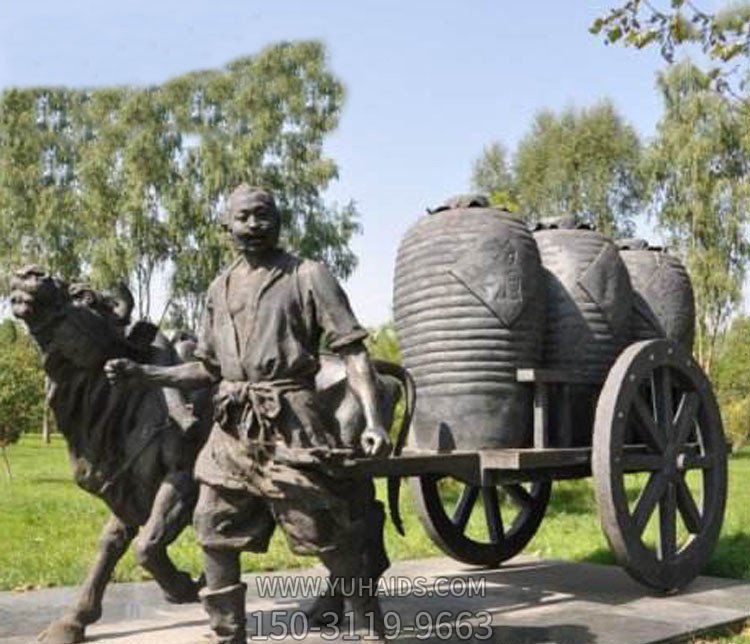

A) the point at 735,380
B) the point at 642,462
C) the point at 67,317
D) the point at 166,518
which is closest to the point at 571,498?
the point at 642,462

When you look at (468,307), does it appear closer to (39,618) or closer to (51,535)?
(39,618)

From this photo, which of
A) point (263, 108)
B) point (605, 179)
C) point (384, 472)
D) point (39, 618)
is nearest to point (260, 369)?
point (384, 472)

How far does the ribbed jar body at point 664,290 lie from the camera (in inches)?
271

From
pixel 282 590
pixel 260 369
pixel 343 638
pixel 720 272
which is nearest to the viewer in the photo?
pixel 260 369

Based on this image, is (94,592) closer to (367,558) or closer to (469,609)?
(367,558)

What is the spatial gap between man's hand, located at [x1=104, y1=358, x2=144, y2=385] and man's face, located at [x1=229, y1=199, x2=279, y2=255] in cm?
62

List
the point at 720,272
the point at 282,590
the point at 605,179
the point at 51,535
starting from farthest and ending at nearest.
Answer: the point at 605,179 < the point at 720,272 < the point at 51,535 < the point at 282,590

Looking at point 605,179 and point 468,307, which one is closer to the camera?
point 468,307

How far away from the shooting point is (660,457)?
20.7 feet

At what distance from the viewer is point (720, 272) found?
2559cm

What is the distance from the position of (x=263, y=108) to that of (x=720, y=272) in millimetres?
11429

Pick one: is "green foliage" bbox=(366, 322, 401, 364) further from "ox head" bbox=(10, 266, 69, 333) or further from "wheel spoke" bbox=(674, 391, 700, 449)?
"ox head" bbox=(10, 266, 69, 333)

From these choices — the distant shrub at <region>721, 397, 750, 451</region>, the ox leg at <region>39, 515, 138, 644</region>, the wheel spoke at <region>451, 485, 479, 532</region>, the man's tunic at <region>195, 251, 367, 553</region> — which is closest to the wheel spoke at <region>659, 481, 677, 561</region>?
the wheel spoke at <region>451, 485, 479, 532</region>

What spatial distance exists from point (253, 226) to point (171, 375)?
28.1 inches
